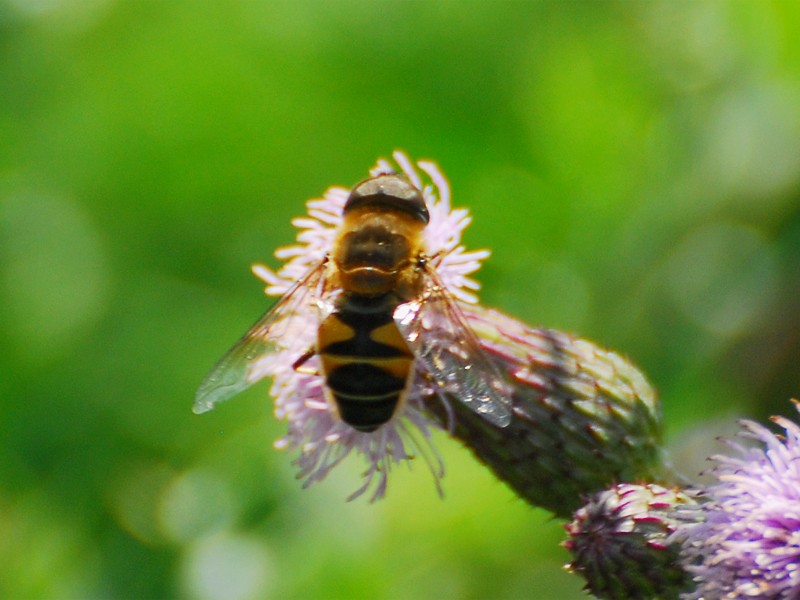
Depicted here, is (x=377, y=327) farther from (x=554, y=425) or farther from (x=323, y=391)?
(x=554, y=425)

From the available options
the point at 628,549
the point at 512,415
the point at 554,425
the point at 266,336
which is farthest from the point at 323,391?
the point at 628,549

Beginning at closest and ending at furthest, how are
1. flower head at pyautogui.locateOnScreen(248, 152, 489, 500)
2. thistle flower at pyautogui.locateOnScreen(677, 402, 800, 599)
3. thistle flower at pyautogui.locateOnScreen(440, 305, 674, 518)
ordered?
thistle flower at pyautogui.locateOnScreen(677, 402, 800, 599)
flower head at pyautogui.locateOnScreen(248, 152, 489, 500)
thistle flower at pyautogui.locateOnScreen(440, 305, 674, 518)

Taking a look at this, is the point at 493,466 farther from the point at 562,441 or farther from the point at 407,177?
the point at 407,177

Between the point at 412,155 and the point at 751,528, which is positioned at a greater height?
the point at 412,155

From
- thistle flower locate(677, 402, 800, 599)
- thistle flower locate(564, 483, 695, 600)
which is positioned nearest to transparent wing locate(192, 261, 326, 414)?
thistle flower locate(564, 483, 695, 600)

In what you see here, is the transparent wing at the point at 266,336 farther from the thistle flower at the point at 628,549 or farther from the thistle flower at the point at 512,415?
the thistle flower at the point at 628,549

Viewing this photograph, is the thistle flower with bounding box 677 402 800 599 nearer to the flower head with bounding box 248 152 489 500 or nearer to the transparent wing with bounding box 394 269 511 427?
the transparent wing with bounding box 394 269 511 427

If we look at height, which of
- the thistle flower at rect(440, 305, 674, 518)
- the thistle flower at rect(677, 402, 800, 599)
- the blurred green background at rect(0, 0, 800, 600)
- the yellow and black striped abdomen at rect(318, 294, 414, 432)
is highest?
the blurred green background at rect(0, 0, 800, 600)
